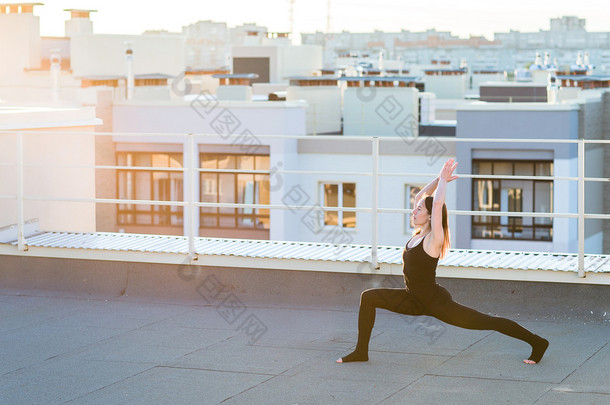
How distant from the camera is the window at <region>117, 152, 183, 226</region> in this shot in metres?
31.9

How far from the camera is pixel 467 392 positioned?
21.9 ft

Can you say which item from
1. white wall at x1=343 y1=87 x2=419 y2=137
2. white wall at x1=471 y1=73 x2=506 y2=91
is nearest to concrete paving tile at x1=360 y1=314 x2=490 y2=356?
white wall at x1=343 y1=87 x2=419 y2=137

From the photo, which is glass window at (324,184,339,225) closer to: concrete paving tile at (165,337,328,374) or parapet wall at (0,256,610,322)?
parapet wall at (0,256,610,322)

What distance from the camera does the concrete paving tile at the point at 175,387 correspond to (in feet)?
21.7

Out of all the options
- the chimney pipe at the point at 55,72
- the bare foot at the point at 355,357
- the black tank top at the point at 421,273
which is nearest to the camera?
the black tank top at the point at 421,273

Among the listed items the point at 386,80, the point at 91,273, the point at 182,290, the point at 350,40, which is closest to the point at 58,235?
the point at 91,273

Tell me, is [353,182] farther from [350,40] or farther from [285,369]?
[350,40]

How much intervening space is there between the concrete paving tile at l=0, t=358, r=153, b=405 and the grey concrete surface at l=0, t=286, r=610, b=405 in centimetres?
1

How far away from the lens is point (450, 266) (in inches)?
349

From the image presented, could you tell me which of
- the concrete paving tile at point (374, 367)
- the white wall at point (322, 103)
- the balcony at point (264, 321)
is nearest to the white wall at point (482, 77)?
the white wall at point (322, 103)

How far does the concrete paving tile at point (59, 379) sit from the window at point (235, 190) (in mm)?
23365

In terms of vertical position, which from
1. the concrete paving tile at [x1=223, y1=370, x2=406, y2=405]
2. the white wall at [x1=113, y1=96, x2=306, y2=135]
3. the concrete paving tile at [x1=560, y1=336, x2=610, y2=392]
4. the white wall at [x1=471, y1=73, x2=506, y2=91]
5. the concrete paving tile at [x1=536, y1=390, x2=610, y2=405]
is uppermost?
the white wall at [x1=471, y1=73, x2=506, y2=91]

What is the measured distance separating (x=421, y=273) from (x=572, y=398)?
1260mm

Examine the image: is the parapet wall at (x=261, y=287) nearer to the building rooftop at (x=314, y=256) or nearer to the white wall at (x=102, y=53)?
the building rooftop at (x=314, y=256)
